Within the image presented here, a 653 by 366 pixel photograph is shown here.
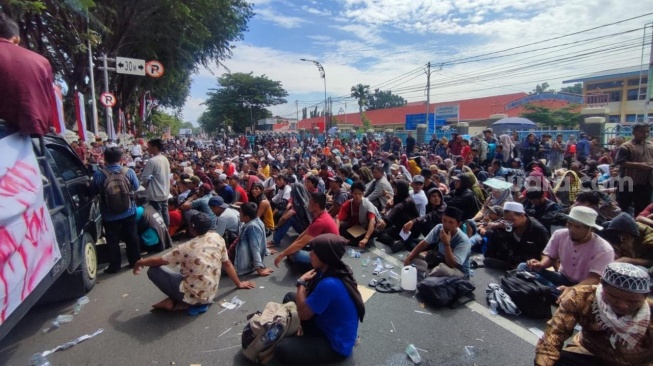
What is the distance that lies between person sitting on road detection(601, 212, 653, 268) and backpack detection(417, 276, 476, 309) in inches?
62.7

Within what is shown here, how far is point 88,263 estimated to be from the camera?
14.0 feet

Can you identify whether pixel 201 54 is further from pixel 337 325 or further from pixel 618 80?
pixel 618 80

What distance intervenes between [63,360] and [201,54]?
23.5 meters

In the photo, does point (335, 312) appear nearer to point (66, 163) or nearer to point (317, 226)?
point (317, 226)

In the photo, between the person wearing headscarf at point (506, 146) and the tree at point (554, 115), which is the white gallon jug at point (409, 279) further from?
the tree at point (554, 115)

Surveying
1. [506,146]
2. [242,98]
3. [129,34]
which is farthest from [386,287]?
[242,98]

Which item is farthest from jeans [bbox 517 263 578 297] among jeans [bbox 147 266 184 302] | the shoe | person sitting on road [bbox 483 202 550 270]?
the shoe

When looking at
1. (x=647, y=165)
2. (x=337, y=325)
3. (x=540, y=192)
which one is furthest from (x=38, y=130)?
(x=647, y=165)

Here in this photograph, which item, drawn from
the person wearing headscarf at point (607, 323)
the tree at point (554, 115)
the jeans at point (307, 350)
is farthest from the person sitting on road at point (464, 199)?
the tree at point (554, 115)

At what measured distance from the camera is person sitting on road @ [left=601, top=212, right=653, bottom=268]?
3.68 metres

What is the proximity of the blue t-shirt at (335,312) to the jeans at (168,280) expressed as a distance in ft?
5.51

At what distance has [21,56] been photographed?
9.09 feet

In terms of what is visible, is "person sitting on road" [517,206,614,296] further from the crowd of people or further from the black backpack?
the black backpack

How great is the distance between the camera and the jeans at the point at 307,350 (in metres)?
2.83
